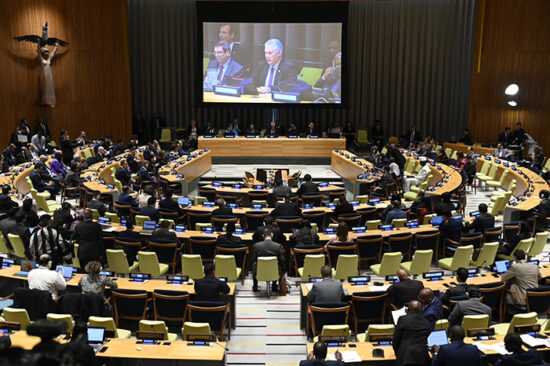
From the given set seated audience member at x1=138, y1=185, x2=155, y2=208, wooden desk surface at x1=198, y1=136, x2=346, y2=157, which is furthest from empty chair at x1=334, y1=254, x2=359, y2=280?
wooden desk surface at x1=198, y1=136, x2=346, y2=157

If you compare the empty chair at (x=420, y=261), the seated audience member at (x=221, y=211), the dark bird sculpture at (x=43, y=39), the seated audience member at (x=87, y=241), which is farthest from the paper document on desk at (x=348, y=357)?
the dark bird sculpture at (x=43, y=39)

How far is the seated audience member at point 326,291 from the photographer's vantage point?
7605 mm

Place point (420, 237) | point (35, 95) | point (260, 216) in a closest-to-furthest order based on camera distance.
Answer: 1. point (420, 237)
2. point (260, 216)
3. point (35, 95)

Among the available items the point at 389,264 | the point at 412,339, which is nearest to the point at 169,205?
the point at 389,264

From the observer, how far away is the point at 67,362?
273 cm

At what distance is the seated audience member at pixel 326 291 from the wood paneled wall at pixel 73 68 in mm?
16900

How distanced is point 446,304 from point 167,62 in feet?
74.7

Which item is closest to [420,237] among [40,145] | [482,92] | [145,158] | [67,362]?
[67,362]

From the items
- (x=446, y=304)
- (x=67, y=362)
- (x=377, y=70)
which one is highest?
(x=377, y=70)

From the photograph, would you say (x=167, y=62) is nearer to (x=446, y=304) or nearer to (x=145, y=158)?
(x=145, y=158)

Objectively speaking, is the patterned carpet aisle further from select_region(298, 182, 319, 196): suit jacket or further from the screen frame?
the screen frame

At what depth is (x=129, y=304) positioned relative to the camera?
7934 millimetres

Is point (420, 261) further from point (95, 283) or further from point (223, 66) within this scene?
point (223, 66)

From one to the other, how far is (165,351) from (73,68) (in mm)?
20826
